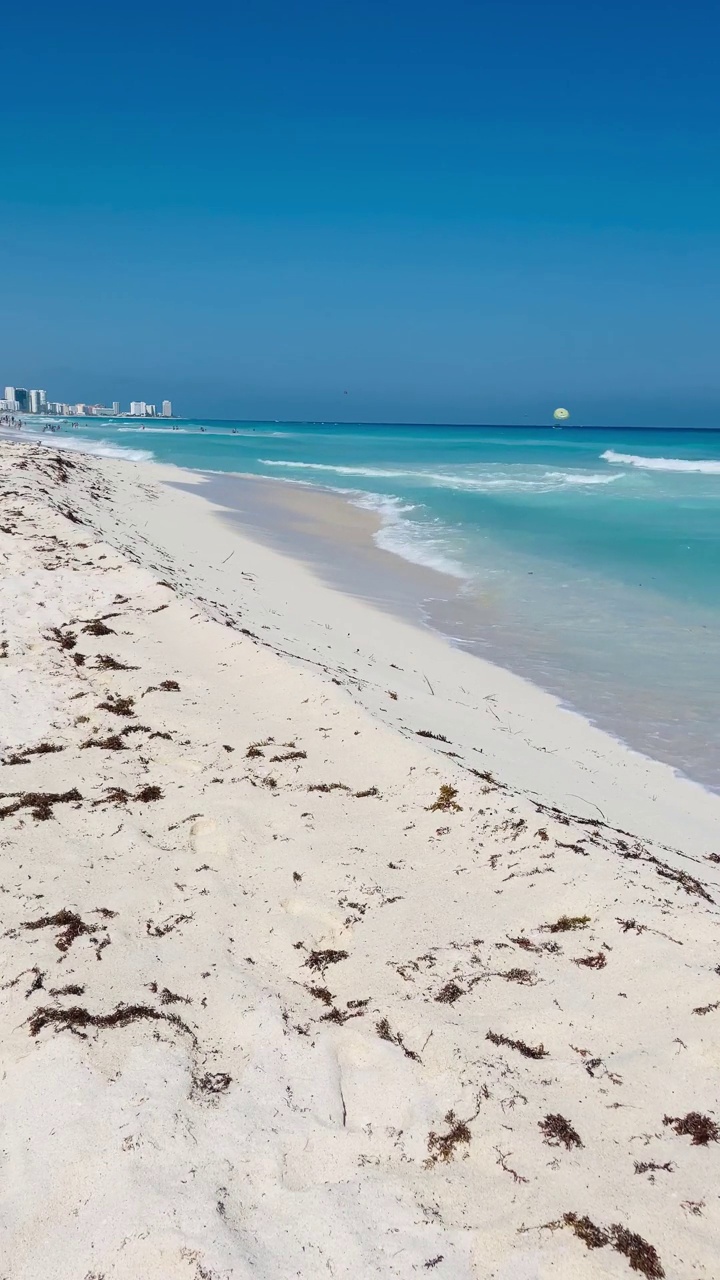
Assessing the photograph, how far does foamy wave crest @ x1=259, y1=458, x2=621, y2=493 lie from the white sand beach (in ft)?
68.6

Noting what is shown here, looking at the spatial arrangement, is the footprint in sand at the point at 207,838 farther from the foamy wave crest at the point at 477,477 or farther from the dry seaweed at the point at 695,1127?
the foamy wave crest at the point at 477,477

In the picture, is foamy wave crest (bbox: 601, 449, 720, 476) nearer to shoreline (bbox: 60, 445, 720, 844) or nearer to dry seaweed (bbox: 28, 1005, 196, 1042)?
shoreline (bbox: 60, 445, 720, 844)

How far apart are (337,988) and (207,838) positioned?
3.38 feet

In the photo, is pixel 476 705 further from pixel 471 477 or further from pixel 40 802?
pixel 471 477

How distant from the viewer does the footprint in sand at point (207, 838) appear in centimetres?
328

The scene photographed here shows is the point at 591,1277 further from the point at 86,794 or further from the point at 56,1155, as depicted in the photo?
the point at 86,794

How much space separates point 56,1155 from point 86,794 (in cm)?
190

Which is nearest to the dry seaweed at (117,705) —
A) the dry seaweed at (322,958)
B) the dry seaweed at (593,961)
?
the dry seaweed at (322,958)

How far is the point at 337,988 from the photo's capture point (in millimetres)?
2574

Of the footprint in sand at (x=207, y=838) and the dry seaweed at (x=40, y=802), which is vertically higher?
the dry seaweed at (x=40, y=802)

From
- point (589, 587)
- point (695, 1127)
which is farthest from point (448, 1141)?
point (589, 587)

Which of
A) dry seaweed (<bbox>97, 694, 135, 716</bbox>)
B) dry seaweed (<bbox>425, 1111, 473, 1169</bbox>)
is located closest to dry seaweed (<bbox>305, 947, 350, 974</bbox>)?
dry seaweed (<bbox>425, 1111, 473, 1169</bbox>)

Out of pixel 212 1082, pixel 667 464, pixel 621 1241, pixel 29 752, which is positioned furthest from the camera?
pixel 667 464

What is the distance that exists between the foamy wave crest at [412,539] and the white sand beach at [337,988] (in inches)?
276
